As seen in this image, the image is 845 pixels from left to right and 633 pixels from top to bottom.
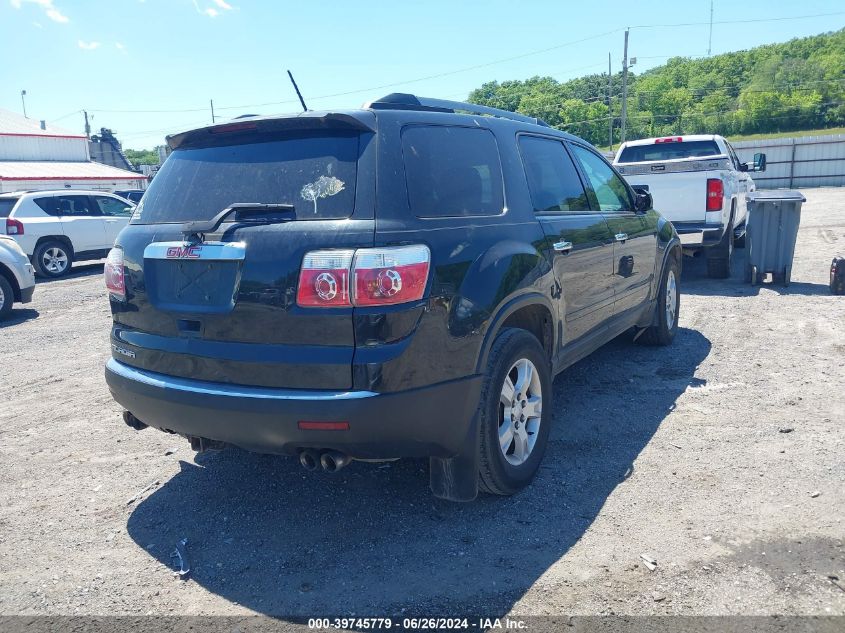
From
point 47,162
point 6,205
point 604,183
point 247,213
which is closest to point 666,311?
point 604,183

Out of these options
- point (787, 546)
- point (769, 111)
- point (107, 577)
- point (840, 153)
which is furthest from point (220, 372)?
point (769, 111)

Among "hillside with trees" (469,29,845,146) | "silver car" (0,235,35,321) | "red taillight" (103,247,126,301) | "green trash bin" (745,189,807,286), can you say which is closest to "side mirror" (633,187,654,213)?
"red taillight" (103,247,126,301)

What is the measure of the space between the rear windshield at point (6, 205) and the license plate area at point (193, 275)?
43.1ft

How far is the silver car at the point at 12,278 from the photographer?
30.1 ft

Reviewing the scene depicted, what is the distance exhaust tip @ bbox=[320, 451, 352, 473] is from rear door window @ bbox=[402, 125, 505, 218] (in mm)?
1090

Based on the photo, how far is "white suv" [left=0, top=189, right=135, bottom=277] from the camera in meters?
13.7

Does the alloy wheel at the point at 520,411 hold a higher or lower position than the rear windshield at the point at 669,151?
lower

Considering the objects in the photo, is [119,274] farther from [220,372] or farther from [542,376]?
[542,376]

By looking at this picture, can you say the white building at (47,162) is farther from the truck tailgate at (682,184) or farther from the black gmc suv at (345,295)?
the black gmc suv at (345,295)

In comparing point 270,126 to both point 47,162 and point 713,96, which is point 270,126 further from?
point 713,96

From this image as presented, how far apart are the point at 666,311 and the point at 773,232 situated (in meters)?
3.86

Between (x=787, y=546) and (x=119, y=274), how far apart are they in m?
3.41

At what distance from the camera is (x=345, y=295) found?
8.80 feet

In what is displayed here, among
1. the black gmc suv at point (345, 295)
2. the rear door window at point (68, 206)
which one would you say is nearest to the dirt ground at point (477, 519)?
the black gmc suv at point (345, 295)
